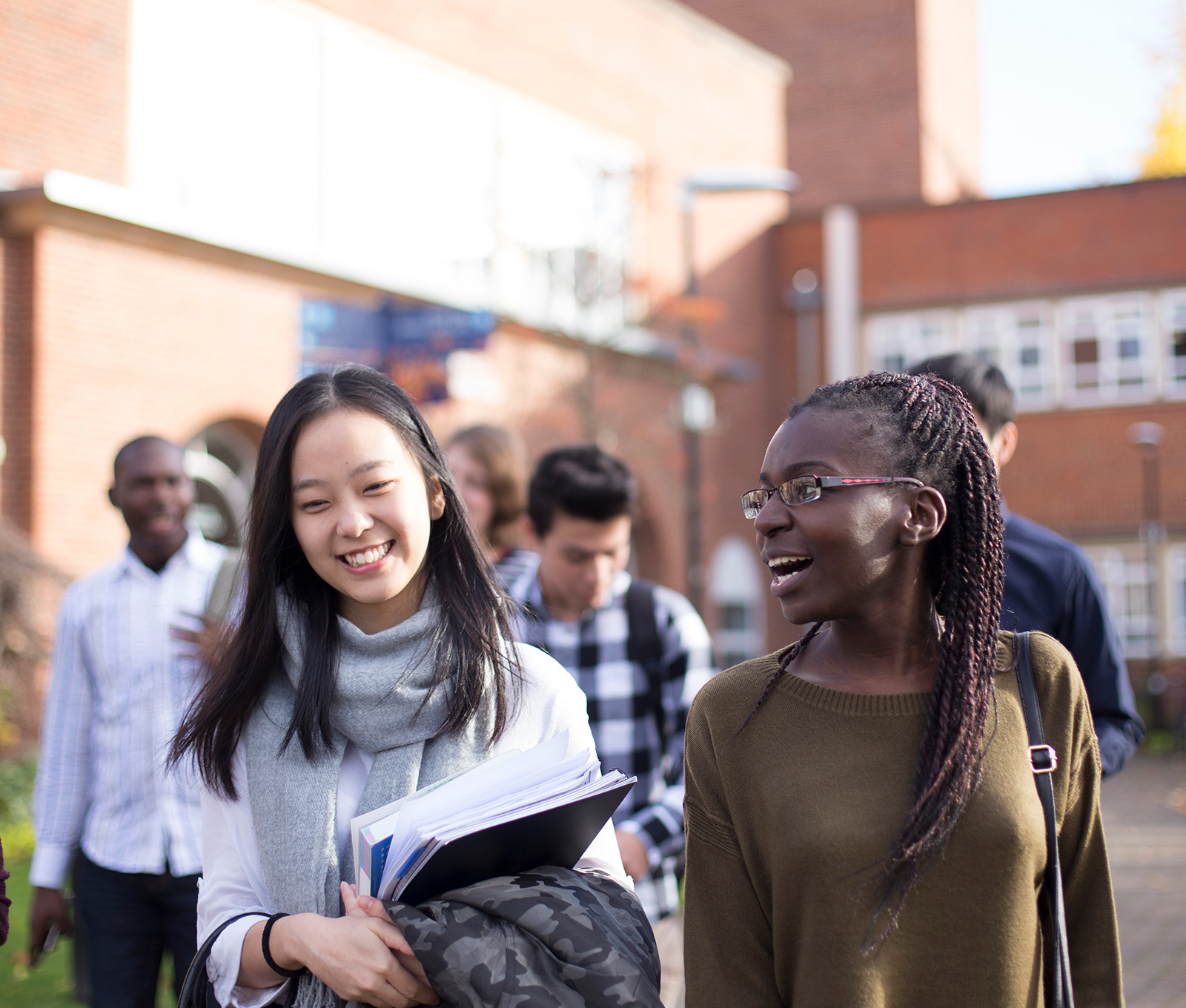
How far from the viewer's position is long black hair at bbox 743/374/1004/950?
1994 mm

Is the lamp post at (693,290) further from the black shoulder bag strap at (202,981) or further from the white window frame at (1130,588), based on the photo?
the black shoulder bag strap at (202,981)

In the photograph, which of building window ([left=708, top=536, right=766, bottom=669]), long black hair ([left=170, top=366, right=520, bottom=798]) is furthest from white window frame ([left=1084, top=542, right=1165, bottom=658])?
long black hair ([left=170, top=366, right=520, bottom=798])

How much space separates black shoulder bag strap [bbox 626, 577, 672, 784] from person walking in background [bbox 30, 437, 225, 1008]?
1287mm

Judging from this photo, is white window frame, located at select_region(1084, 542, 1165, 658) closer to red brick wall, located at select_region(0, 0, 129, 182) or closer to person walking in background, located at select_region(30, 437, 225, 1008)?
red brick wall, located at select_region(0, 0, 129, 182)

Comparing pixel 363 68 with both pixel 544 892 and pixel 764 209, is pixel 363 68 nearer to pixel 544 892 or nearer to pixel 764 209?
pixel 764 209

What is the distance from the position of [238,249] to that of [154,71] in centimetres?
188

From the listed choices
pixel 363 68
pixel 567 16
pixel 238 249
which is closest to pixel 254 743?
pixel 238 249

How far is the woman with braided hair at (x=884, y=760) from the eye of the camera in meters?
2.00

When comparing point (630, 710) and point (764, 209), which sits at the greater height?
point (764, 209)

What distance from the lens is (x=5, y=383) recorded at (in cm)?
1225

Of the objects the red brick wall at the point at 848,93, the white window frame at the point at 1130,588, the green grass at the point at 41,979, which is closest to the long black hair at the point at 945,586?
the green grass at the point at 41,979

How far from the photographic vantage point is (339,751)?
7.86 feet

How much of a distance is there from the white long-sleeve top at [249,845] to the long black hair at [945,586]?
1.51 feet

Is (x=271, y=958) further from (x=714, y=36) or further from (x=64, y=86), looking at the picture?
(x=714, y=36)
